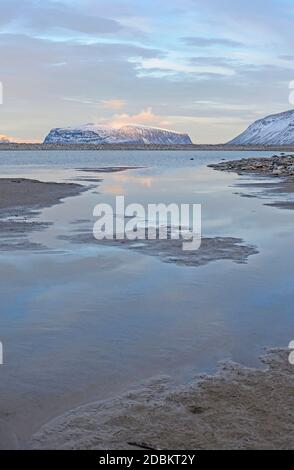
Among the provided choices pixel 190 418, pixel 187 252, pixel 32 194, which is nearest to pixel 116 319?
pixel 190 418

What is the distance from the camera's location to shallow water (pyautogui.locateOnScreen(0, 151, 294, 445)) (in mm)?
5961

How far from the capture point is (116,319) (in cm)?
795

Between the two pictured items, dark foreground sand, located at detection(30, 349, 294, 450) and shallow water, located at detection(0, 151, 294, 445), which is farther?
shallow water, located at detection(0, 151, 294, 445)

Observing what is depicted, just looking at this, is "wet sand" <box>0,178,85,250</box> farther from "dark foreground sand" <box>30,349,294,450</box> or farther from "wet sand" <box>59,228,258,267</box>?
"dark foreground sand" <box>30,349,294,450</box>

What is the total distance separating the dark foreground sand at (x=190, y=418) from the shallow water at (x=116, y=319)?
24 centimetres

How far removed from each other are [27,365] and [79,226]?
407 inches

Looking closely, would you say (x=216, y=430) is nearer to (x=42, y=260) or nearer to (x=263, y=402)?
(x=263, y=402)

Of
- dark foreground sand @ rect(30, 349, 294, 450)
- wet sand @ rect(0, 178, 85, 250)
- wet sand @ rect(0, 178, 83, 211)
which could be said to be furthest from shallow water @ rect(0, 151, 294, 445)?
wet sand @ rect(0, 178, 83, 211)

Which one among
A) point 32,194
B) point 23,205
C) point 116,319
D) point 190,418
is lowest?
point 190,418

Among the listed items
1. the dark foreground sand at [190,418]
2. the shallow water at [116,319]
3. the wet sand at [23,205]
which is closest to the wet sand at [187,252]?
the shallow water at [116,319]

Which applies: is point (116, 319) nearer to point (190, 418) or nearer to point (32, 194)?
point (190, 418)

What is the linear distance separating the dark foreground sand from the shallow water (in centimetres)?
Answer: 24

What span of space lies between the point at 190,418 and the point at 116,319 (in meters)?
2.97

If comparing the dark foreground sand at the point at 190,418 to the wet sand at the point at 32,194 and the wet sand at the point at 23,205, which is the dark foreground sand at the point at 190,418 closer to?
the wet sand at the point at 23,205
